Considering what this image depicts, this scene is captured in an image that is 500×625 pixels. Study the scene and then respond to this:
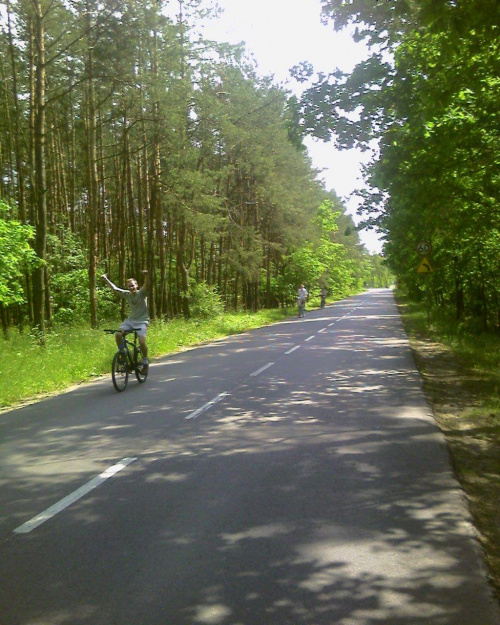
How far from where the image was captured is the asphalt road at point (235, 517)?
361cm

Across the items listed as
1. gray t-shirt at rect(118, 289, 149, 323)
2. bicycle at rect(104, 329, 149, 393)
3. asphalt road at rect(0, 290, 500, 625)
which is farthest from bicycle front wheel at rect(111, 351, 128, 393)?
asphalt road at rect(0, 290, 500, 625)

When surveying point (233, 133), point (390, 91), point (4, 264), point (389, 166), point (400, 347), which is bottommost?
point (400, 347)

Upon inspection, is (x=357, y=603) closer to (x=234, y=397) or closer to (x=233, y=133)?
(x=234, y=397)

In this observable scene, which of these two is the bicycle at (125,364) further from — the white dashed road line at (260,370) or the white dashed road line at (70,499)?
the white dashed road line at (70,499)

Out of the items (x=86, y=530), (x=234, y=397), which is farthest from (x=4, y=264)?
(x=86, y=530)

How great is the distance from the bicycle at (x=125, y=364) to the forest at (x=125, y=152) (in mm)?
5440

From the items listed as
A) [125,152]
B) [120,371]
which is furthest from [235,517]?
[125,152]

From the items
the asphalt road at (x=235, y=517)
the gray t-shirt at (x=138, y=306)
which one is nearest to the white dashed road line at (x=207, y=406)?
the asphalt road at (x=235, y=517)

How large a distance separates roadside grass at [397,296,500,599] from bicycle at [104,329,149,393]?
18.7 feet

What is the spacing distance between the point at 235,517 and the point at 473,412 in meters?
5.69

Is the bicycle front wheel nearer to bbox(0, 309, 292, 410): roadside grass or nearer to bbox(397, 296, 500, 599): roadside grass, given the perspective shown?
bbox(0, 309, 292, 410): roadside grass

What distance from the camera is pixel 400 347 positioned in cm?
1917

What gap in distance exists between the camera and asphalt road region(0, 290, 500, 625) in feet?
11.8

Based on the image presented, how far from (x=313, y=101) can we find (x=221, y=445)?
8.52 metres
